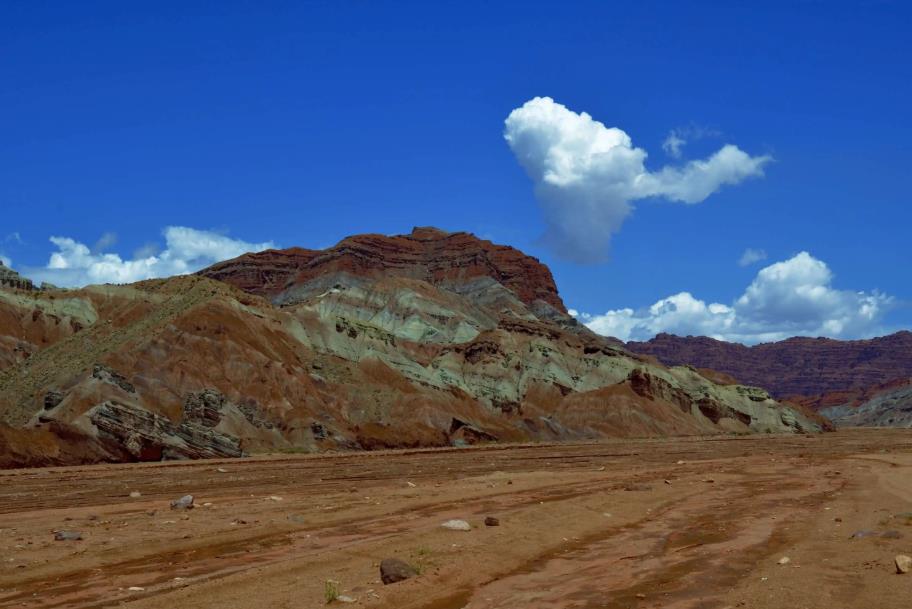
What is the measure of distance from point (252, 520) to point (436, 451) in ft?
159

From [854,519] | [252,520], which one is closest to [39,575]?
[252,520]

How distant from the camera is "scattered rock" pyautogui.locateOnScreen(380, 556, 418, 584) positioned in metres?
13.4

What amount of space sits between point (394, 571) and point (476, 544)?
3826mm

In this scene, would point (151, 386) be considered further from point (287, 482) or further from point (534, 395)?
point (534, 395)

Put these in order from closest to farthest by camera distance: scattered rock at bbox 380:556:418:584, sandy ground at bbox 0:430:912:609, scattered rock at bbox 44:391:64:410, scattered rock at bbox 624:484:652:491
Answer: sandy ground at bbox 0:430:912:609 → scattered rock at bbox 380:556:418:584 → scattered rock at bbox 624:484:652:491 → scattered rock at bbox 44:391:64:410

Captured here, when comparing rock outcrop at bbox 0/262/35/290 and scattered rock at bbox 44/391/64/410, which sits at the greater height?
rock outcrop at bbox 0/262/35/290

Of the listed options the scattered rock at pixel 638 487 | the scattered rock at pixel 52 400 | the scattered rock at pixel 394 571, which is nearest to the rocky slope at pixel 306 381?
the scattered rock at pixel 52 400

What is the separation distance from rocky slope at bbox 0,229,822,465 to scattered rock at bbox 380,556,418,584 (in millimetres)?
42723

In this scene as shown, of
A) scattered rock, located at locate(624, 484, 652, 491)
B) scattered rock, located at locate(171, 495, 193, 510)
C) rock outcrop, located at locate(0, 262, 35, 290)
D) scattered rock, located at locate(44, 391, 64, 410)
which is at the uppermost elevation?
rock outcrop, located at locate(0, 262, 35, 290)

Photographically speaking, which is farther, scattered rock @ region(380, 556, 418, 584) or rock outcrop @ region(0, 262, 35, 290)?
rock outcrop @ region(0, 262, 35, 290)

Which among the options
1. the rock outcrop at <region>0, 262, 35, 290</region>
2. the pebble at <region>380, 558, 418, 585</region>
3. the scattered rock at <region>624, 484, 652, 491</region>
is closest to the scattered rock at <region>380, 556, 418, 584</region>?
the pebble at <region>380, 558, 418, 585</region>

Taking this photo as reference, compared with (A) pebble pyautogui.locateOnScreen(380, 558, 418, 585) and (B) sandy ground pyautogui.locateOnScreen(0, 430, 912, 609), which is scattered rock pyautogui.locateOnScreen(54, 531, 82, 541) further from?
(A) pebble pyautogui.locateOnScreen(380, 558, 418, 585)

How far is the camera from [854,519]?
65.4 feet

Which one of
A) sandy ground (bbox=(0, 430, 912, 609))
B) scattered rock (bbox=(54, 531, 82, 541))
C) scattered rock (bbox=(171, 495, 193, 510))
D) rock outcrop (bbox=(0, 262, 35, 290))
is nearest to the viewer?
sandy ground (bbox=(0, 430, 912, 609))
